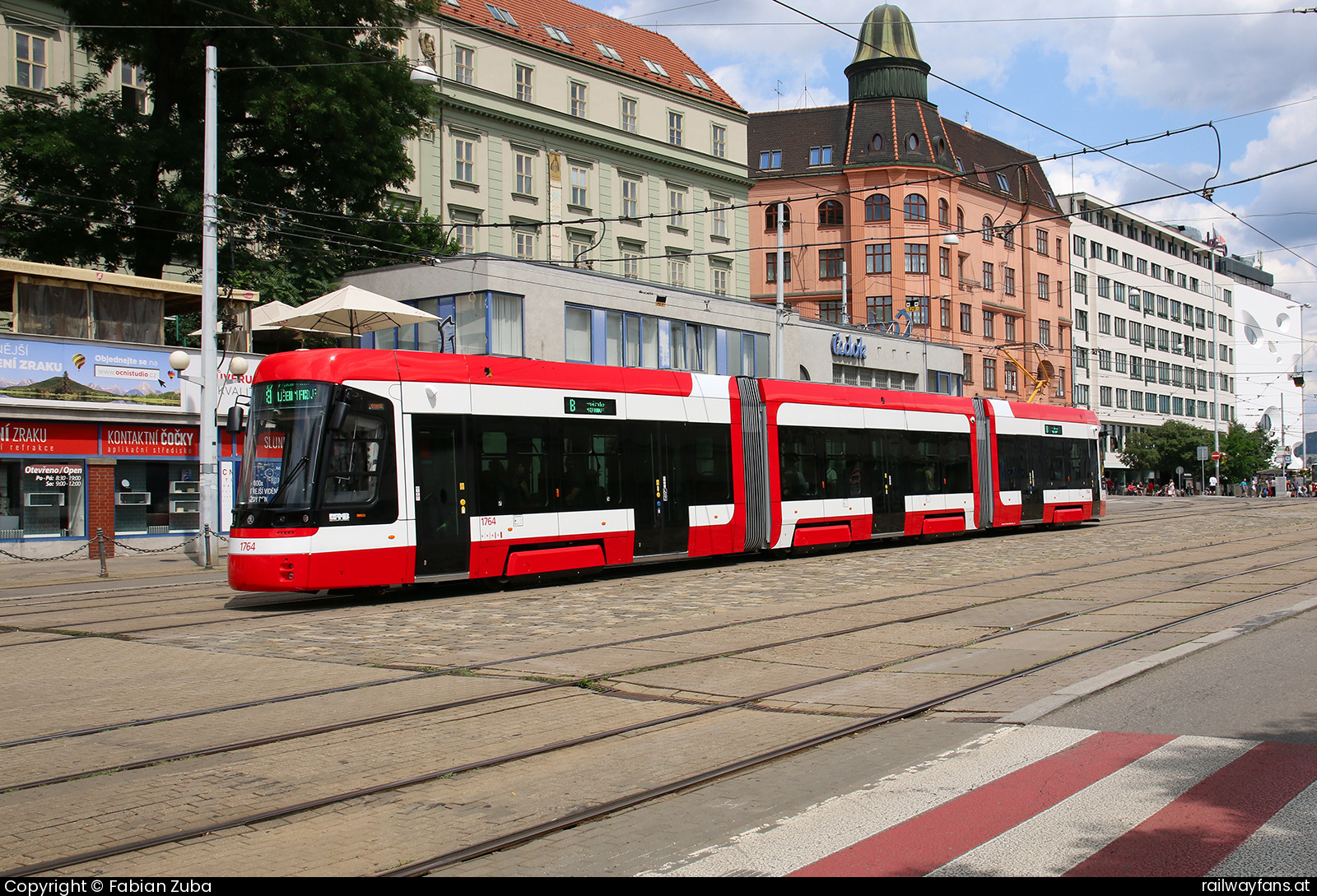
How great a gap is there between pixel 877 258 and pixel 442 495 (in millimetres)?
56876

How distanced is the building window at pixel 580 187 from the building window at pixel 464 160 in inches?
191

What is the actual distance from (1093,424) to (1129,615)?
23633 mm

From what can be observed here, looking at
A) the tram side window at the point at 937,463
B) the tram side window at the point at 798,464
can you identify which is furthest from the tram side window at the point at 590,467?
the tram side window at the point at 937,463

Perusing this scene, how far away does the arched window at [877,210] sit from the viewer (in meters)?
68.5

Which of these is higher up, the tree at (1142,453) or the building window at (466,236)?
the building window at (466,236)

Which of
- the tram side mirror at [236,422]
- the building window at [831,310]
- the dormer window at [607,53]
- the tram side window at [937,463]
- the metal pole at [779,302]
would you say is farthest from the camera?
the building window at [831,310]

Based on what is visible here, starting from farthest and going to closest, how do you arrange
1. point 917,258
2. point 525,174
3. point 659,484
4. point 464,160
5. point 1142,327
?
point 1142,327
point 917,258
point 525,174
point 464,160
point 659,484

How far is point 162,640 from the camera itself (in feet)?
39.2

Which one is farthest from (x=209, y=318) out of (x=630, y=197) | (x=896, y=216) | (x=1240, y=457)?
(x=1240, y=457)

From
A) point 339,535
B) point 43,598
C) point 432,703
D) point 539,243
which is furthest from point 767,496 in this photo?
point 539,243

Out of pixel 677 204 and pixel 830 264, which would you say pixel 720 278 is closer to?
pixel 677 204

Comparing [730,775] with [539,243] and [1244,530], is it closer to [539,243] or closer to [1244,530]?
[1244,530]

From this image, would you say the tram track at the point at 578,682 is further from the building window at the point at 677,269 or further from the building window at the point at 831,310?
the building window at the point at 831,310

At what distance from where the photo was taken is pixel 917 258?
225ft
